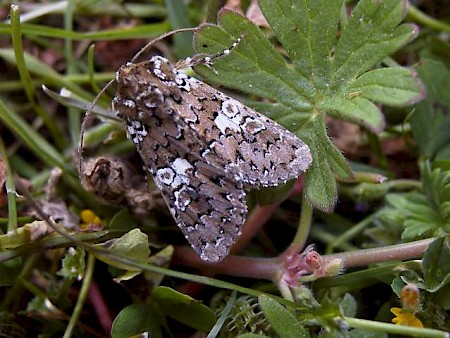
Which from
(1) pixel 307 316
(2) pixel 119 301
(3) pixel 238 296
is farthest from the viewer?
(2) pixel 119 301

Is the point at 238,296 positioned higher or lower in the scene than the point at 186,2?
lower

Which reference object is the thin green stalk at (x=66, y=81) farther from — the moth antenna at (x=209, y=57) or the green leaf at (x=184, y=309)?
the green leaf at (x=184, y=309)

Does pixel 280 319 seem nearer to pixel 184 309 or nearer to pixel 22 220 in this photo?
pixel 184 309

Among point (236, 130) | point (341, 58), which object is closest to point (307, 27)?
point (341, 58)

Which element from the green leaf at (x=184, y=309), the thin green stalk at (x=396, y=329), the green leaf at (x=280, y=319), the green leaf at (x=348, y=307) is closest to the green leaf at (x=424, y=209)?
the green leaf at (x=348, y=307)

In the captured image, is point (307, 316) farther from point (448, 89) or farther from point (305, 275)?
point (448, 89)

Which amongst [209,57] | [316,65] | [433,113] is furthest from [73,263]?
[433,113]

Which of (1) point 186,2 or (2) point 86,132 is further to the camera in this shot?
(1) point 186,2

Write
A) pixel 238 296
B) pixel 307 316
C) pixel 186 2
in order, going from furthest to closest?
pixel 186 2 < pixel 238 296 < pixel 307 316
